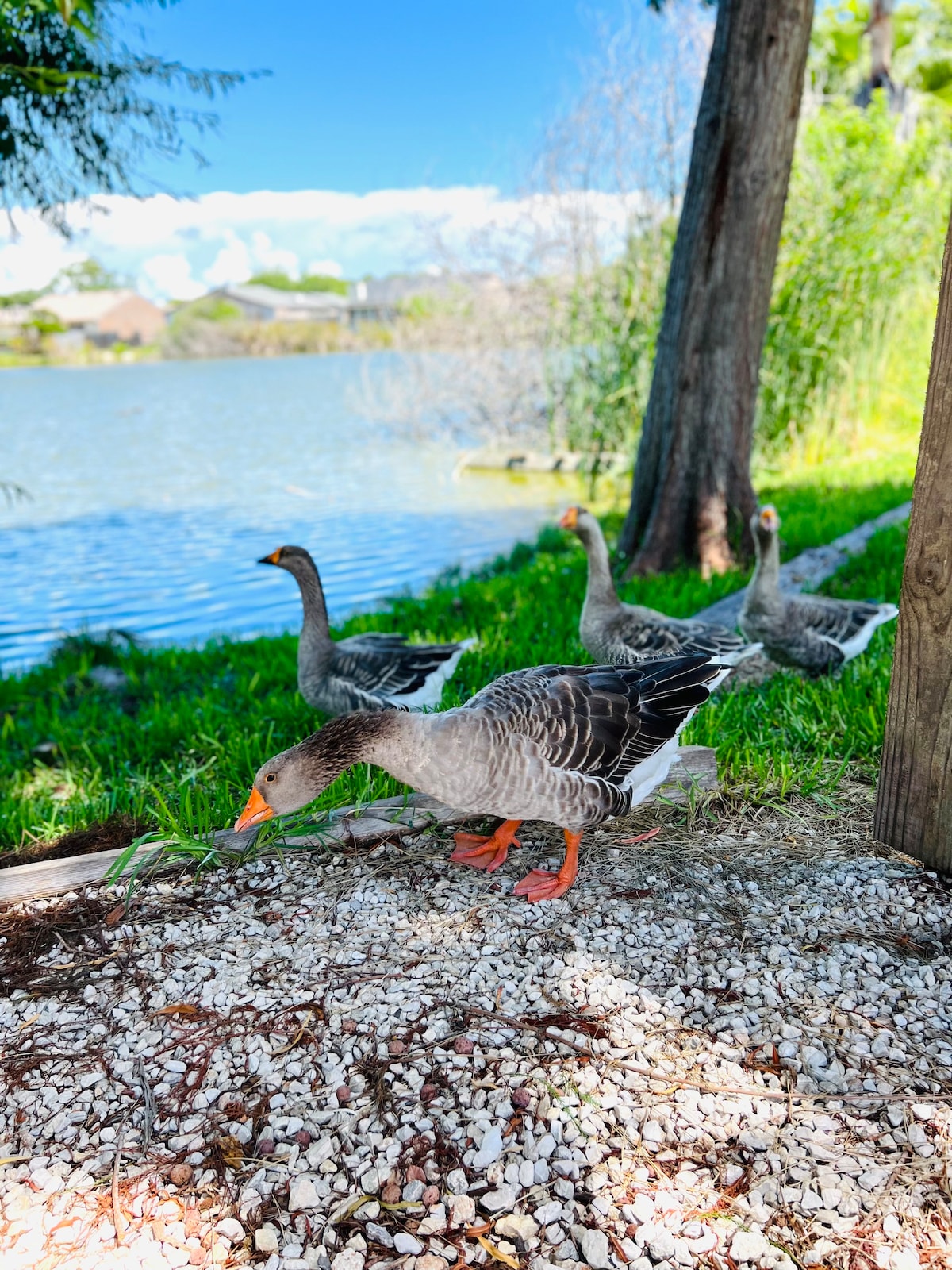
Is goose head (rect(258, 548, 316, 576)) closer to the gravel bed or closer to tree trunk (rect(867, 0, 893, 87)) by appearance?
the gravel bed

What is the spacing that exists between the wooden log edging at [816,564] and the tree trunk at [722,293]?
1.94 feet

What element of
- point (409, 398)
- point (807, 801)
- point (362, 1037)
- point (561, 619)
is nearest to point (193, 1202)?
point (362, 1037)

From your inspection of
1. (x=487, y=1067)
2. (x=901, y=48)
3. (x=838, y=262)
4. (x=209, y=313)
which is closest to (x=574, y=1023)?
(x=487, y=1067)

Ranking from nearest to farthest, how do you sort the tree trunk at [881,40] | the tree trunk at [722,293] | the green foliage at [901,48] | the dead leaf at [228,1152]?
the dead leaf at [228,1152] < the tree trunk at [722,293] < the tree trunk at [881,40] < the green foliage at [901,48]

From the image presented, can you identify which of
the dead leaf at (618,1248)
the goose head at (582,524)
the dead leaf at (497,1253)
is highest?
the goose head at (582,524)

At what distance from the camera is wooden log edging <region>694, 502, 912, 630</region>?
620cm

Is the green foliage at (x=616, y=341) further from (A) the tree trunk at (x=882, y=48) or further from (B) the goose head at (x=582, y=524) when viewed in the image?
(A) the tree trunk at (x=882, y=48)

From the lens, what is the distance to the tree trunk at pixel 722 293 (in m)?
6.57

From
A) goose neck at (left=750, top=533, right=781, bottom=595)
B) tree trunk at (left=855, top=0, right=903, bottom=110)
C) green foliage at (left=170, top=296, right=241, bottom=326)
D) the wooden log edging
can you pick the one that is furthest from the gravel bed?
green foliage at (left=170, top=296, right=241, bottom=326)

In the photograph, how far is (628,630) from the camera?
4863 millimetres

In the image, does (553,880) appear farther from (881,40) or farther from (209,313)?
(209,313)

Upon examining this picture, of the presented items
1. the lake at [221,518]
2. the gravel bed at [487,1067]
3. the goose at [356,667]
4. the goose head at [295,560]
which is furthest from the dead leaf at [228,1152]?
the lake at [221,518]

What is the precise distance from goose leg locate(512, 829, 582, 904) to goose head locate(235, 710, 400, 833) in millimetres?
791

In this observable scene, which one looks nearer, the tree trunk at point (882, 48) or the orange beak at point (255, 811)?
the orange beak at point (255, 811)
